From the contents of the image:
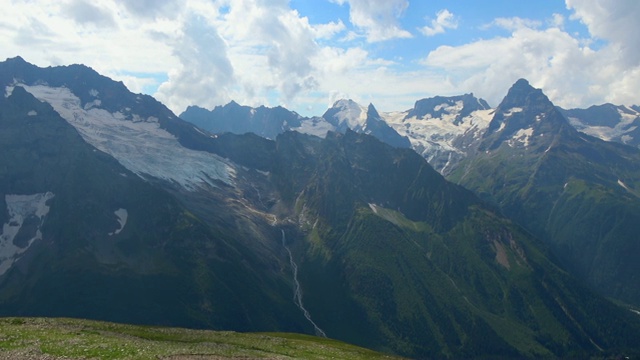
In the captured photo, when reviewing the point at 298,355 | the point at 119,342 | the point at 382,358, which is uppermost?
the point at 119,342

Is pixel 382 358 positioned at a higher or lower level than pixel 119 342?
lower

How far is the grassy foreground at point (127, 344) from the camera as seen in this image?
221 feet

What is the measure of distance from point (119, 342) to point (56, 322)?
78.9ft

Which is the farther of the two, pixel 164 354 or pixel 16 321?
pixel 16 321

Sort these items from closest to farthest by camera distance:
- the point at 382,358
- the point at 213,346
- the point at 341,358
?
the point at 213,346
the point at 341,358
the point at 382,358

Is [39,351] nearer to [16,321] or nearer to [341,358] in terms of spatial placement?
[16,321]

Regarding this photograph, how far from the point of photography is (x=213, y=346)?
89125 mm

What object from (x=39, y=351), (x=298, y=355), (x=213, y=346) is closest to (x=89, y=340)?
(x=39, y=351)

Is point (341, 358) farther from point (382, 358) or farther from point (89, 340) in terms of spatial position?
point (89, 340)

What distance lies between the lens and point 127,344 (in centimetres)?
7619

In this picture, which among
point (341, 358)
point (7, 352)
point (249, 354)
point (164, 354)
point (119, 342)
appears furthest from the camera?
point (341, 358)

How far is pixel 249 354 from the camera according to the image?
8338 centimetres

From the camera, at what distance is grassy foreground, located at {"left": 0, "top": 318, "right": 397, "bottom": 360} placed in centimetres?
6744

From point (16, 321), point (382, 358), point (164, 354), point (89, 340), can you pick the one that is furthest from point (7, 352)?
point (382, 358)
